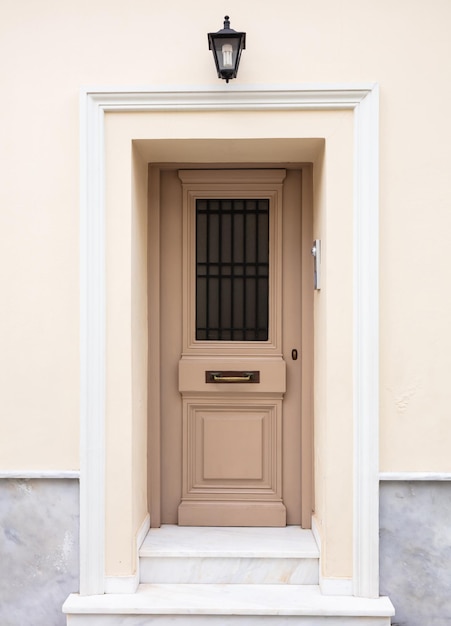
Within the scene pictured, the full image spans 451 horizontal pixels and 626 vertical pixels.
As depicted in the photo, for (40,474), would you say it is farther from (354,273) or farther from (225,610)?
(354,273)

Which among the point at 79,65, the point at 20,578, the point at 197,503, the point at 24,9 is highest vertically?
the point at 24,9

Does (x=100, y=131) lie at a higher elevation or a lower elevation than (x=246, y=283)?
higher

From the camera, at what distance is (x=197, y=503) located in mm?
4188

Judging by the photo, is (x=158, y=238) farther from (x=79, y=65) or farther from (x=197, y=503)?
(x=197, y=503)

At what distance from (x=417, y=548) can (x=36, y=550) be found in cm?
220

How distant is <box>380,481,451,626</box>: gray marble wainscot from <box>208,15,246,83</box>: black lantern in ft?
8.17

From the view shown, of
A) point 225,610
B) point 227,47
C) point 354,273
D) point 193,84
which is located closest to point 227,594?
point 225,610

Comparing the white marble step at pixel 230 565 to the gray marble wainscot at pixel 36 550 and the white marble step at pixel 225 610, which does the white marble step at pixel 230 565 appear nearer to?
the white marble step at pixel 225 610

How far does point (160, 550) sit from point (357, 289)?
1947mm

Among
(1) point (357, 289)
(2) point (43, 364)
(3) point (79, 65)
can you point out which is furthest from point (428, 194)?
(2) point (43, 364)

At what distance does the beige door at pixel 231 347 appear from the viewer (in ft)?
13.7

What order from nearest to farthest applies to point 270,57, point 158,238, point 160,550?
1. point 270,57
2. point 160,550
3. point 158,238

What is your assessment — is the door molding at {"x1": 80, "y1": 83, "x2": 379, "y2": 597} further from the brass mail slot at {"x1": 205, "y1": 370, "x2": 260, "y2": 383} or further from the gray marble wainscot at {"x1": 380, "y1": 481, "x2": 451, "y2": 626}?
the brass mail slot at {"x1": 205, "y1": 370, "x2": 260, "y2": 383}

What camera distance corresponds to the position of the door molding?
352cm
